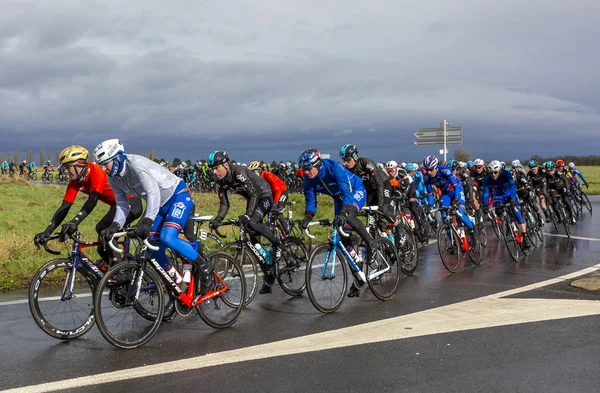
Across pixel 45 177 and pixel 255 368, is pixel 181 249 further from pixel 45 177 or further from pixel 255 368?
pixel 45 177

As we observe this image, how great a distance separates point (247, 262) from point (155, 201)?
7.44ft

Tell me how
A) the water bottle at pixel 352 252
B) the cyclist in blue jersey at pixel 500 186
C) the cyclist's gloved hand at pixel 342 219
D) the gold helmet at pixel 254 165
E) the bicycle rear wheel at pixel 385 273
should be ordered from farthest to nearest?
the cyclist in blue jersey at pixel 500 186
the gold helmet at pixel 254 165
the bicycle rear wheel at pixel 385 273
the water bottle at pixel 352 252
the cyclist's gloved hand at pixel 342 219

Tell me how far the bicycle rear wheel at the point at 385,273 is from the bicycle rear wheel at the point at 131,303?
2818 mm

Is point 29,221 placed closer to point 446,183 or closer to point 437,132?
point 446,183

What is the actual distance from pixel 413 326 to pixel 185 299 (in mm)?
2348

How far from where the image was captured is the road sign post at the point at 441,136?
32.8 m

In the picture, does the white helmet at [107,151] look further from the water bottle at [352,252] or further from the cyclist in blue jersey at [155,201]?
the water bottle at [352,252]

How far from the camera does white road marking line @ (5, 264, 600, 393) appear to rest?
15.6 ft

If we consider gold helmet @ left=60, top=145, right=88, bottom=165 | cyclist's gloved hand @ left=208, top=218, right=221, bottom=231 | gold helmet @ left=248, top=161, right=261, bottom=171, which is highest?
gold helmet @ left=60, top=145, right=88, bottom=165

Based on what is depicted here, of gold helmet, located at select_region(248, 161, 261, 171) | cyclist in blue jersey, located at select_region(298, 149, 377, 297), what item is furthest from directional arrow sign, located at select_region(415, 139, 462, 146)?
cyclist in blue jersey, located at select_region(298, 149, 377, 297)

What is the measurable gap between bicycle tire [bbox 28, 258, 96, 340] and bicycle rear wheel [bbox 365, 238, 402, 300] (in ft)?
11.0

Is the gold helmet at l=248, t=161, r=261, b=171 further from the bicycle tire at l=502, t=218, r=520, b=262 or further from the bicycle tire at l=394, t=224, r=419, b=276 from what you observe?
the bicycle tire at l=502, t=218, r=520, b=262

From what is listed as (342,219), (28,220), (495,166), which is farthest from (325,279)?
(28,220)

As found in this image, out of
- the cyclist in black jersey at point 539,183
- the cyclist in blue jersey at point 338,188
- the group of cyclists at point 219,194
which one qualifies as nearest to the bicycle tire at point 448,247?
the group of cyclists at point 219,194
